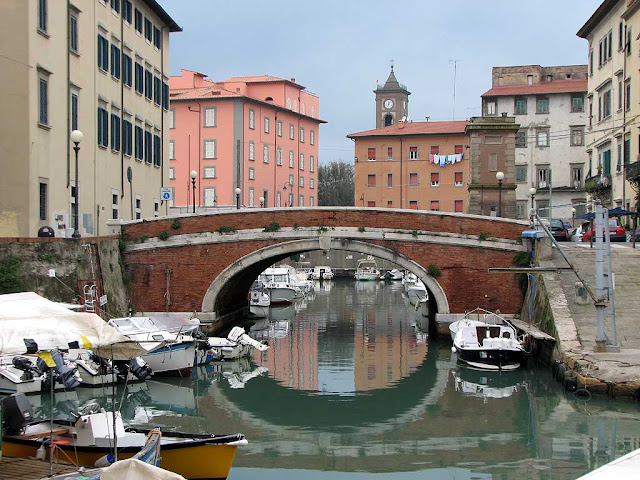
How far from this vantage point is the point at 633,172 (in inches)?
1339

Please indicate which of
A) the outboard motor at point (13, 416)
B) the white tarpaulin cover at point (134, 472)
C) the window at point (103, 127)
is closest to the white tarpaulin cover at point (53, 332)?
the outboard motor at point (13, 416)

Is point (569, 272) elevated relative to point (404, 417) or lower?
elevated

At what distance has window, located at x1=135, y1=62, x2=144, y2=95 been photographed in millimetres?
35156

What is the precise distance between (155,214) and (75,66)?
1157 cm

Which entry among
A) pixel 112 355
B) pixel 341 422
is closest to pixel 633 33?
pixel 341 422

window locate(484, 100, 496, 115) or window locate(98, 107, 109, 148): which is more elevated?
window locate(484, 100, 496, 115)

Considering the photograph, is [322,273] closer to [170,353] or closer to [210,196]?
[210,196]

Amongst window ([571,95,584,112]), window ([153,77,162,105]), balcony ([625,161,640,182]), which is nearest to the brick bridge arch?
balcony ([625,161,640,182])

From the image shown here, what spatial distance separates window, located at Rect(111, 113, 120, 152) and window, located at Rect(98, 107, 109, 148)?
64cm

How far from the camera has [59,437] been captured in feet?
42.3

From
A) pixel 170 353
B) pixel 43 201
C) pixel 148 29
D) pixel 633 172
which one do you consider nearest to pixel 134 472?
pixel 170 353

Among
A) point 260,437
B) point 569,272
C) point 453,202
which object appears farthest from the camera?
point 453,202

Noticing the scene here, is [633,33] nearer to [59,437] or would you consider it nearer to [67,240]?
[67,240]

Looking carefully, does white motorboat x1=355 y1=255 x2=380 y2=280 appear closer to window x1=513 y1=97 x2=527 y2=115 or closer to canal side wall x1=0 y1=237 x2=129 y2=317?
window x1=513 y1=97 x2=527 y2=115
